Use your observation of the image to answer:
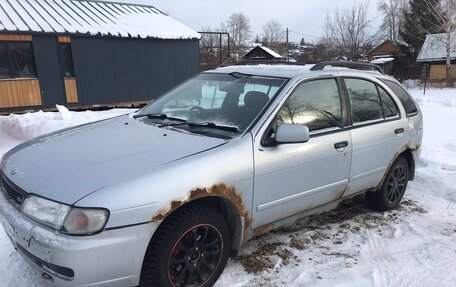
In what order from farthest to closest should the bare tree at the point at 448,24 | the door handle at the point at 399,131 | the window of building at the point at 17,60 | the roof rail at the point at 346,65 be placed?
the bare tree at the point at 448,24 < the window of building at the point at 17,60 < the door handle at the point at 399,131 < the roof rail at the point at 346,65

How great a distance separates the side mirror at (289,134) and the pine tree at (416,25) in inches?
1758

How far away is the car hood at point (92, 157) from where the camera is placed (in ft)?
7.95

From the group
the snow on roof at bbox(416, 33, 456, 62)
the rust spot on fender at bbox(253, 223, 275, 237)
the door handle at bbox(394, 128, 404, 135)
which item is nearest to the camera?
the rust spot on fender at bbox(253, 223, 275, 237)

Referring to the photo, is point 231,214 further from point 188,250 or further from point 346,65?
point 346,65

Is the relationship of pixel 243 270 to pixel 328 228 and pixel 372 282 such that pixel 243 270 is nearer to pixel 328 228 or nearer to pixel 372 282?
pixel 372 282

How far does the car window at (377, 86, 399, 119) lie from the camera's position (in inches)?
171

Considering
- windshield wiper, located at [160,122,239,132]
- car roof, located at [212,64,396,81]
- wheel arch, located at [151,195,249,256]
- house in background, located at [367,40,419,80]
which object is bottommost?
house in background, located at [367,40,419,80]

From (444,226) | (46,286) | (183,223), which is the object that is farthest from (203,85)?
(444,226)

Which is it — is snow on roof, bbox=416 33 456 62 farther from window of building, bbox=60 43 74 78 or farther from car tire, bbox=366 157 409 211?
car tire, bbox=366 157 409 211

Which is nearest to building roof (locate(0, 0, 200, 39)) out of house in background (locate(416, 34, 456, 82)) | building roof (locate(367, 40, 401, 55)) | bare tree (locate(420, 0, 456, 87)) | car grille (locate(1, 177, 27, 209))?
car grille (locate(1, 177, 27, 209))

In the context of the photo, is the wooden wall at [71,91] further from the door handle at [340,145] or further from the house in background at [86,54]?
the door handle at [340,145]

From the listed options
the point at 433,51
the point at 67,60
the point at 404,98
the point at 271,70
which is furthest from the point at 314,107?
the point at 433,51

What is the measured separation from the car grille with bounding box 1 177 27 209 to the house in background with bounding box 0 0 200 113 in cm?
1298

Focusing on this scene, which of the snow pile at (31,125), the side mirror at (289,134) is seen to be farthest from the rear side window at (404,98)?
the snow pile at (31,125)
